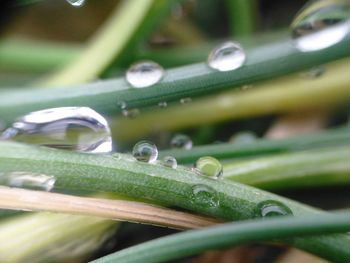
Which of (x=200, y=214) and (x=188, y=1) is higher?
(x=188, y=1)

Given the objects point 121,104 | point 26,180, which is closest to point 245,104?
point 121,104

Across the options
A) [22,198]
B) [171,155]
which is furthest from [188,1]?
[22,198]

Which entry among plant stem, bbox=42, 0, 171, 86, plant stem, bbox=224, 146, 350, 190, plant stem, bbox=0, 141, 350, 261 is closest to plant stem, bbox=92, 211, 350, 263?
plant stem, bbox=0, 141, 350, 261

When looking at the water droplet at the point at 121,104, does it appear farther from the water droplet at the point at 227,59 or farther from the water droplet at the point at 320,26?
the water droplet at the point at 320,26

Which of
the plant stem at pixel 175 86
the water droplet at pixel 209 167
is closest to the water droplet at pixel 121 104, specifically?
the plant stem at pixel 175 86

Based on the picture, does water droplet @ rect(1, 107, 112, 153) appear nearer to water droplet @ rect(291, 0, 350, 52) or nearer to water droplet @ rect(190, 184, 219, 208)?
water droplet @ rect(190, 184, 219, 208)

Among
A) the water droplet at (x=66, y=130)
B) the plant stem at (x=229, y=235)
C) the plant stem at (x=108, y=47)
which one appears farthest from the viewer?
the plant stem at (x=108, y=47)

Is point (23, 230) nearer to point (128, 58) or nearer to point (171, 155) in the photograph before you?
point (171, 155)
